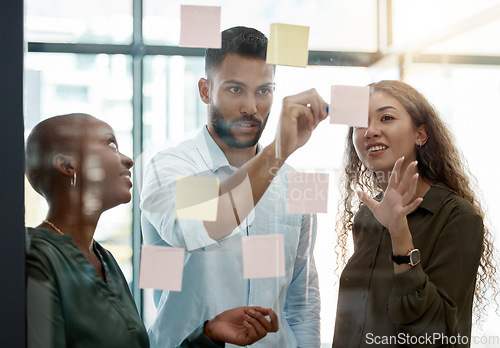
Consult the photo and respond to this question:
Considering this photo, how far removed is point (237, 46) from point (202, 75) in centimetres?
11

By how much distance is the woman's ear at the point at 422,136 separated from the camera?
4.14 ft

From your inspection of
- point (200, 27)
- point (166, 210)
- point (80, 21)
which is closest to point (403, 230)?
point (166, 210)

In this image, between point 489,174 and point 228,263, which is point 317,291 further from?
point 489,174

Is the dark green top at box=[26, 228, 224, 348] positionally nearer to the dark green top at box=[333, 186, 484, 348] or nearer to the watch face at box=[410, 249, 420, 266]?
the dark green top at box=[333, 186, 484, 348]

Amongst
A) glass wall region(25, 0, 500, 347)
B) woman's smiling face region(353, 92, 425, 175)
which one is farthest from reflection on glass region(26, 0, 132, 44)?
woman's smiling face region(353, 92, 425, 175)

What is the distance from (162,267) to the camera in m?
1.17

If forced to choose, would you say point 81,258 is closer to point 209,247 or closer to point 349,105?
point 209,247

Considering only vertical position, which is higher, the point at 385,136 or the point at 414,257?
the point at 385,136

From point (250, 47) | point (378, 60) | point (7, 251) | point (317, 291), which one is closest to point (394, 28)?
point (378, 60)

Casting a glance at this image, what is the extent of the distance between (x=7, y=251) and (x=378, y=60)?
103 centimetres

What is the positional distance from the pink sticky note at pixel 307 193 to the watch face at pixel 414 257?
0.24 meters

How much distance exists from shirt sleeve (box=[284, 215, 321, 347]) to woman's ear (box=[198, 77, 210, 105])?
1.32ft

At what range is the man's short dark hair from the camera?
3.92 feet

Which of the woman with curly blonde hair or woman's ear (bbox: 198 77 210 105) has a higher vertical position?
woman's ear (bbox: 198 77 210 105)
